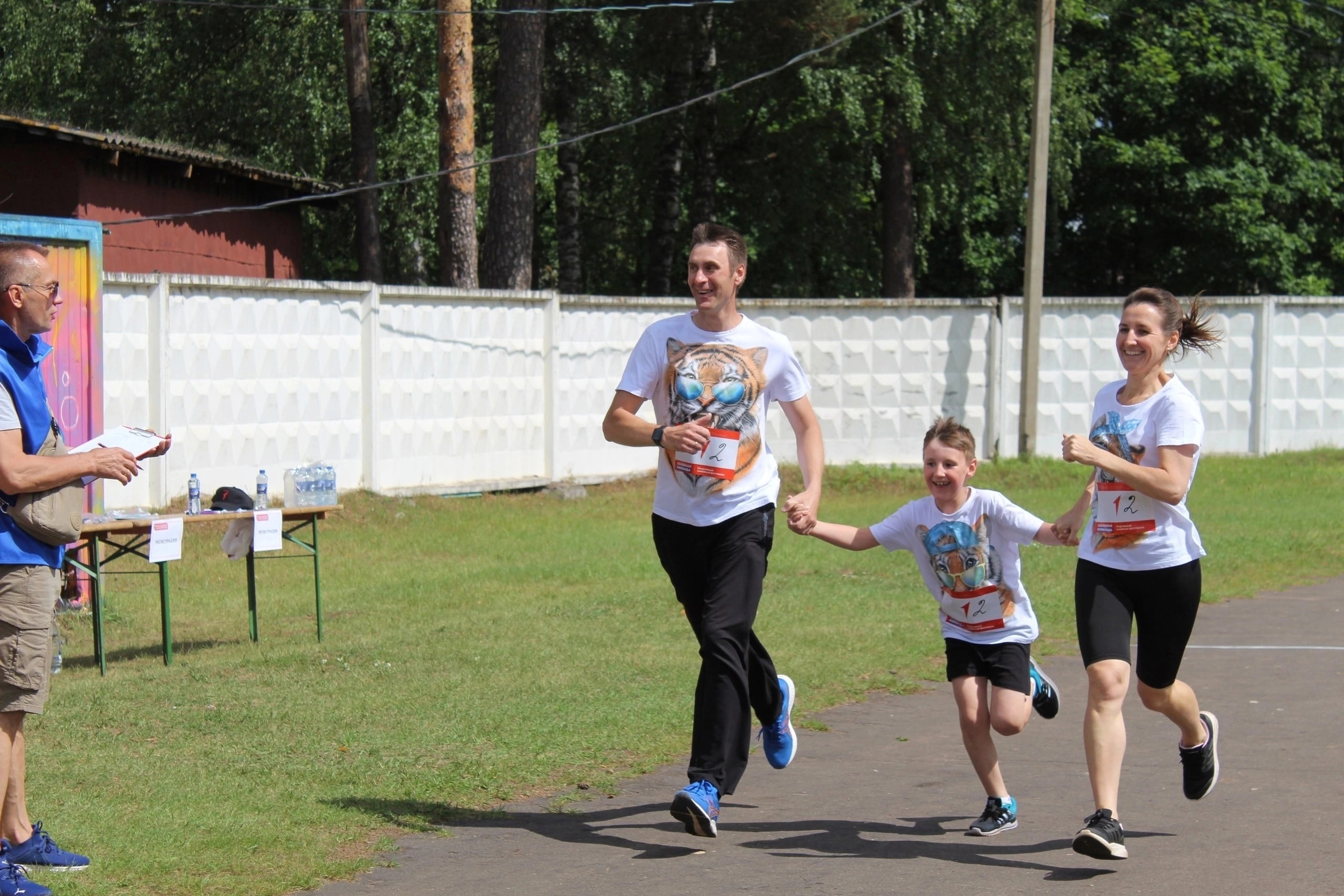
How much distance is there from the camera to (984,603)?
583cm

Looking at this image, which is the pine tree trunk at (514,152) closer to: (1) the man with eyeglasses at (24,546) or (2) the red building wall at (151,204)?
(2) the red building wall at (151,204)

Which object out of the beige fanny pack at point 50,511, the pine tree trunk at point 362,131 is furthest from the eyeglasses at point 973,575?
the pine tree trunk at point 362,131

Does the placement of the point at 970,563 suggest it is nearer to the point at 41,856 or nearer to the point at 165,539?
the point at 41,856

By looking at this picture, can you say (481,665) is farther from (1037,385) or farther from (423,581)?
(1037,385)

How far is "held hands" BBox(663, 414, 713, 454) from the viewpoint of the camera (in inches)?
224

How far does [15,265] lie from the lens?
202 inches

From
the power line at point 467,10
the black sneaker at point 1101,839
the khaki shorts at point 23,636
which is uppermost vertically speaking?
the power line at point 467,10

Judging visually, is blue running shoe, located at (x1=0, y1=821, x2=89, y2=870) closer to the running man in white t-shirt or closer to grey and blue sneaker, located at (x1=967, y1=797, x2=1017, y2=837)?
the running man in white t-shirt

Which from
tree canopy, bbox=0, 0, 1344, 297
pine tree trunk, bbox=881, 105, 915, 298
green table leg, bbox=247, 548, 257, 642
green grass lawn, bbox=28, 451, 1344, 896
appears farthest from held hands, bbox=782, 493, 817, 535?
pine tree trunk, bbox=881, 105, 915, 298

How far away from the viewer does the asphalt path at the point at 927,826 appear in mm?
5160

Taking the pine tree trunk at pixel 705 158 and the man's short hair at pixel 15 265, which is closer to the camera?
the man's short hair at pixel 15 265

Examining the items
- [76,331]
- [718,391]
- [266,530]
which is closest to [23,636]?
[718,391]

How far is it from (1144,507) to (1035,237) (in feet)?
51.2

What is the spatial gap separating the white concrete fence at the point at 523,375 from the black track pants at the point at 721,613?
8.79 m
